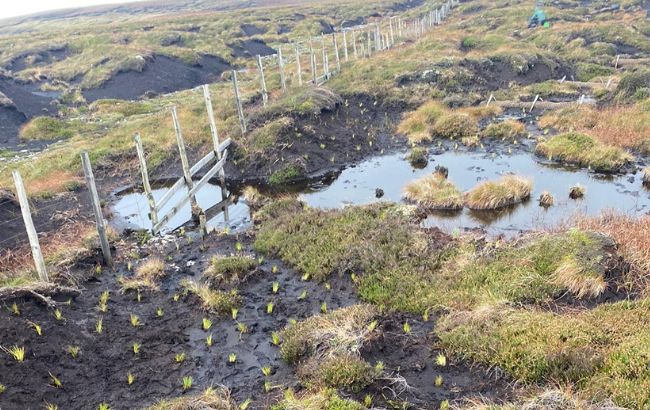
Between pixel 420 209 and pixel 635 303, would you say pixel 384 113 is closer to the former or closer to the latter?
pixel 420 209

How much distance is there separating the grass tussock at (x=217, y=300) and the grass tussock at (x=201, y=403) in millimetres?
2589

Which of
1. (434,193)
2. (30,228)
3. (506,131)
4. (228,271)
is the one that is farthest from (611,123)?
(30,228)

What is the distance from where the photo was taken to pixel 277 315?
8648 mm

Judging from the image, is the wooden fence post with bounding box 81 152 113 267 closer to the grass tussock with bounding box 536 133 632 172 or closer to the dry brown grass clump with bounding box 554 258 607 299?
the dry brown grass clump with bounding box 554 258 607 299

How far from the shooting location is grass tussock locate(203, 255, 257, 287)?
965 cm

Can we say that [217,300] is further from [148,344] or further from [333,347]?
[333,347]

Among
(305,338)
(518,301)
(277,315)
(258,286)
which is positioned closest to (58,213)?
(258,286)

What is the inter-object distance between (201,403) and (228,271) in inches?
172

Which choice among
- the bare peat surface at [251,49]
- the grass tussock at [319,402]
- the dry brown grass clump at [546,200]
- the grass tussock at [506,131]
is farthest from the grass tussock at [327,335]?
the bare peat surface at [251,49]

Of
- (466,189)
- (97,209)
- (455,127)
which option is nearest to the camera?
(97,209)

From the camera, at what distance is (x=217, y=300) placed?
341 inches

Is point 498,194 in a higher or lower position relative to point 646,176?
higher

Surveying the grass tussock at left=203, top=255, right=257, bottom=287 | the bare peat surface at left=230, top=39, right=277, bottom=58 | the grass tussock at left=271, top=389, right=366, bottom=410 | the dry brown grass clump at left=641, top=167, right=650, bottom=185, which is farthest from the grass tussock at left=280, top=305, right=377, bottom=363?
the bare peat surface at left=230, top=39, right=277, bottom=58

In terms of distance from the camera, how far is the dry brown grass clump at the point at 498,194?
1312 cm
